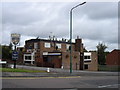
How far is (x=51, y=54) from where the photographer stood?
6294 centimetres

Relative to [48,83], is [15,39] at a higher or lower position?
higher

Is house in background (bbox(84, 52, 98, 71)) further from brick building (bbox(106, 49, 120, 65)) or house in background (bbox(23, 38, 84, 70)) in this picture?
brick building (bbox(106, 49, 120, 65))

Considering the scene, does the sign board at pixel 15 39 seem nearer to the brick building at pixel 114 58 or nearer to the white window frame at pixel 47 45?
the white window frame at pixel 47 45

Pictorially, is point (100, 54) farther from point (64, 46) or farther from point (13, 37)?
point (13, 37)

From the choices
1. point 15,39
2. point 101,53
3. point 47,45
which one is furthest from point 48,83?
point 101,53

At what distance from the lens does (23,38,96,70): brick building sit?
195ft

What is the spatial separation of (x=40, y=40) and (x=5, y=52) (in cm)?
1306

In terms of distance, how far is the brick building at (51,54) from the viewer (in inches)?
2341

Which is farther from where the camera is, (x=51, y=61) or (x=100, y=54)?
(x=100, y=54)

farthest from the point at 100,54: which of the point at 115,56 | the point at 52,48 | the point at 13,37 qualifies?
the point at 13,37

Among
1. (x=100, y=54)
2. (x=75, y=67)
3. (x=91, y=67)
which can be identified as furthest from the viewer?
(x=100, y=54)

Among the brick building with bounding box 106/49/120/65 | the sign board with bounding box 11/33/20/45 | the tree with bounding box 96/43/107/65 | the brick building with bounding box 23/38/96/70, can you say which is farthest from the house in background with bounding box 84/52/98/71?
the sign board with bounding box 11/33/20/45

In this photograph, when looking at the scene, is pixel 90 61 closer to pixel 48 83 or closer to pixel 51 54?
pixel 51 54

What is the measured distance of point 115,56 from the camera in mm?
78375
